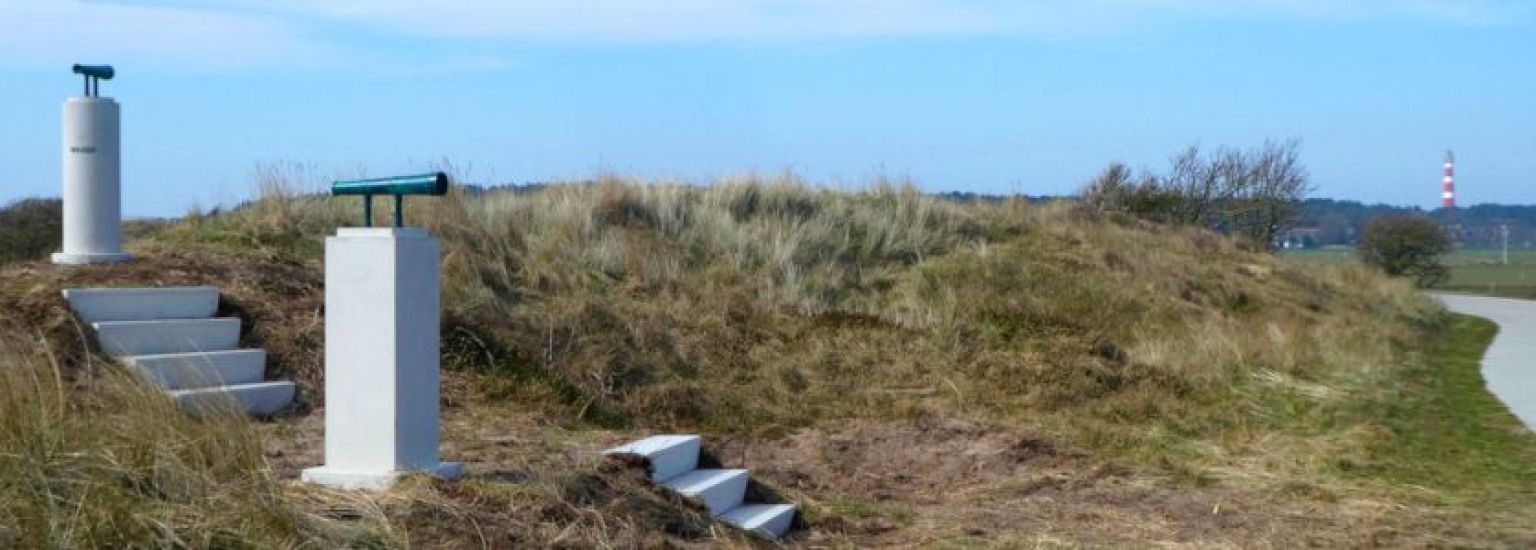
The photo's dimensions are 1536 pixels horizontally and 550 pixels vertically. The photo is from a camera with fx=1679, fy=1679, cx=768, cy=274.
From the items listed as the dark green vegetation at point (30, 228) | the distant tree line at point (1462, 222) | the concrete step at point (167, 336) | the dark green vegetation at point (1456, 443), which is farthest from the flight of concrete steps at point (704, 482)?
the distant tree line at point (1462, 222)

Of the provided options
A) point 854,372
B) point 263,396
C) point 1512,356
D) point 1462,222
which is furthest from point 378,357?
point 1462,222

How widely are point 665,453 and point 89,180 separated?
6.32m

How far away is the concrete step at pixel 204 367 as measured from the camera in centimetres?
1018

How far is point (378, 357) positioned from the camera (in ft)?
24.1

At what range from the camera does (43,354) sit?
9633 millimetres

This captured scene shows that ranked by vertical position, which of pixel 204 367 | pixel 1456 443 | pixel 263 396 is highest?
A: pixel 204 367

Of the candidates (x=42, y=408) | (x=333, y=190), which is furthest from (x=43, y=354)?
(x=42, y=408)

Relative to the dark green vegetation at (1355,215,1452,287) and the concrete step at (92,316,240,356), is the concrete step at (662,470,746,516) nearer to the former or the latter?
the concrete step at (92,316,240,356)

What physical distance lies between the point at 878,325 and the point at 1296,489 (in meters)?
6.17

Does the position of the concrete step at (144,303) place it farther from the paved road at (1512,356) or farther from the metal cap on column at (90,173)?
the paved road at (1512,356)

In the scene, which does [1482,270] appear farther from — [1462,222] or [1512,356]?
[1512,356]

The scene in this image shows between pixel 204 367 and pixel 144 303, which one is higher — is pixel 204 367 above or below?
below

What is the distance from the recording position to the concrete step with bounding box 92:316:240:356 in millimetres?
10867

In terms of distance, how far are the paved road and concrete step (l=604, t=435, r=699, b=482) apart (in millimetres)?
7472
